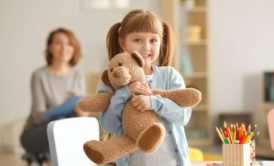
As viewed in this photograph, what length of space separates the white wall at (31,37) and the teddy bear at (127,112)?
3.71 metres

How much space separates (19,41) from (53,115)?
6.69 ft

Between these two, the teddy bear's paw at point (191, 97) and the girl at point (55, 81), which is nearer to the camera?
the teddy bear's paw at point (191, 97)

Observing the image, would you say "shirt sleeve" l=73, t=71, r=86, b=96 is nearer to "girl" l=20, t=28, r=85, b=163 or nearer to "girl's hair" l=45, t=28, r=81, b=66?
"girl" l=20, t=28, r=85, b=163

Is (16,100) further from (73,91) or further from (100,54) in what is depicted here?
(73,91)

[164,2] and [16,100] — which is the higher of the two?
[164,2]

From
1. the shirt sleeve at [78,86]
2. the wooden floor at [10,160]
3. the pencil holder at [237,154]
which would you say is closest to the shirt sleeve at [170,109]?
the pencil holder at [237,154]

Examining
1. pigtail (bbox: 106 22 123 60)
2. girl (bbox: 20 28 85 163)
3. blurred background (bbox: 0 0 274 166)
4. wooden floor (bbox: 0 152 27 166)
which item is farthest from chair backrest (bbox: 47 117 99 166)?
blurred background (bbox: 0 0 274 166)

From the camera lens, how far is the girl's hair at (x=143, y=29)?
1.31 meters

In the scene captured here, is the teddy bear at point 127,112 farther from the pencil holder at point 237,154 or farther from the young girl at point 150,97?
the pencil holder at point 237,154

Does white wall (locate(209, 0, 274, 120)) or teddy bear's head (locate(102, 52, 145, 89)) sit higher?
teddy bear's head (locate(102, 52, 145, 89))

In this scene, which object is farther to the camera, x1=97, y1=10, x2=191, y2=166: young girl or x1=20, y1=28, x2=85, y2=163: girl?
x1=20, y1=28, x2=85, y2=163: girl

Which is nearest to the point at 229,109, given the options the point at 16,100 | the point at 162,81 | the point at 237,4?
the point at 237,4

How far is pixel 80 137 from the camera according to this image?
1.78m

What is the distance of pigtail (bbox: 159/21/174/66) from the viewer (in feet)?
4.68
